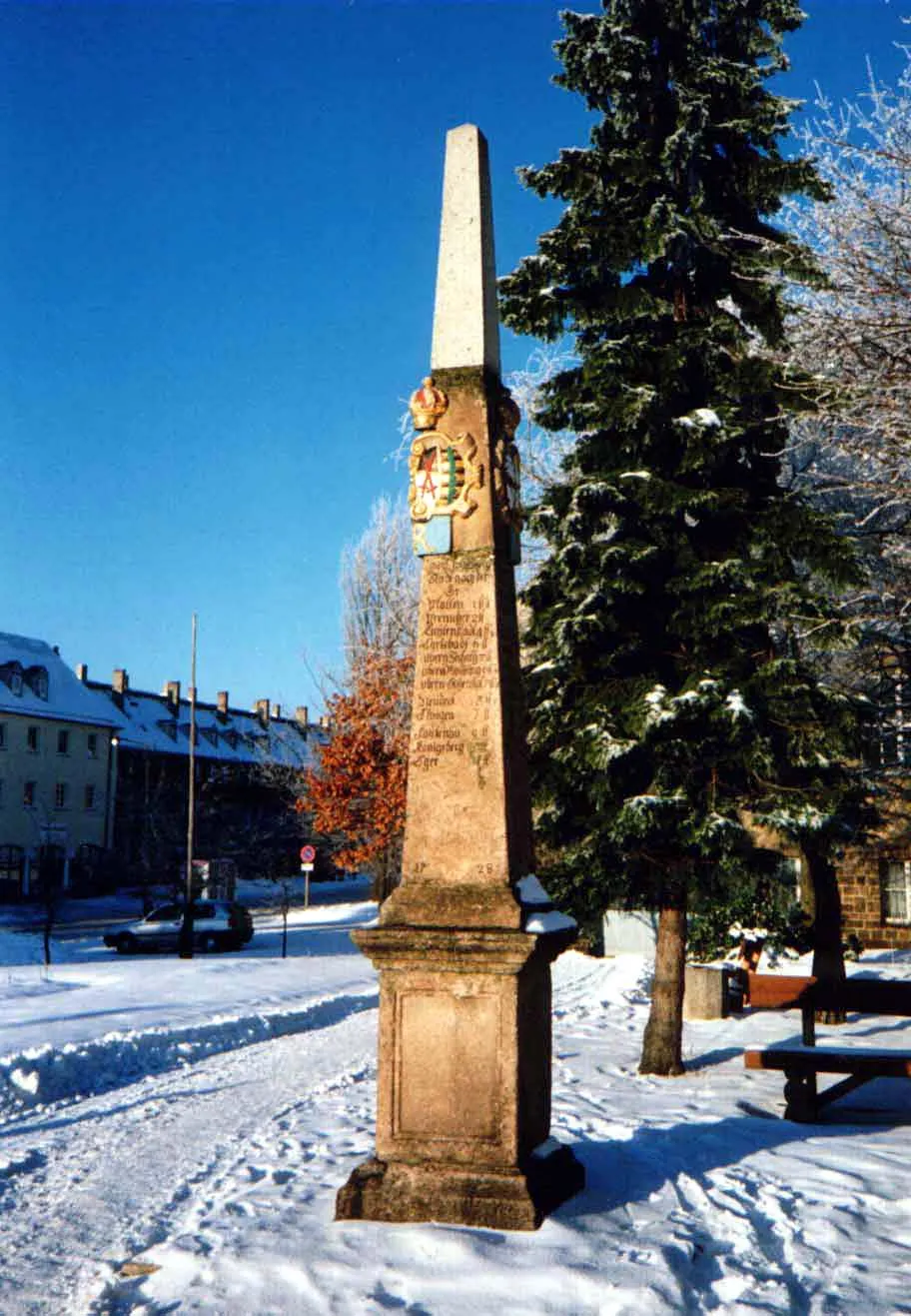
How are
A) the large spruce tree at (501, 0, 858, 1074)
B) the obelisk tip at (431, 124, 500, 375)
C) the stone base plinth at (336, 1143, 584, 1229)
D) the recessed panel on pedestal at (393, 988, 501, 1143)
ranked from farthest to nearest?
the large spruce tree at (501, 0, 858, 1074), the obelisk tip at (431, 124, 500, 375), the recessed panel on pedestal at (393, 988, 501, 1143), the stone base plinth at (336, 1143, 584, 1229)

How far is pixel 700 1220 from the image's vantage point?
5926mm

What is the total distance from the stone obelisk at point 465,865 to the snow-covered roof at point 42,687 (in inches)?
1844

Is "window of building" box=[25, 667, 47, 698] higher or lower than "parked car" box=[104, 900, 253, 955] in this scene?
higher

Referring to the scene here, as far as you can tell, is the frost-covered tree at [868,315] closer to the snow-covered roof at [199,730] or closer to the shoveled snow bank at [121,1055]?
the shoveled snow bank at [121,1055]

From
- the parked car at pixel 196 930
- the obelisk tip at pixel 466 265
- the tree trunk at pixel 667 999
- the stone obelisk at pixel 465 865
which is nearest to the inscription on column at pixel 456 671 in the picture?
the stone obelisk at pixel 465 865

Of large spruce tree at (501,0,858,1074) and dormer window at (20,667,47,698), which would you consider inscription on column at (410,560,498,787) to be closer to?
large spruce tree at (501,0,858,1074)

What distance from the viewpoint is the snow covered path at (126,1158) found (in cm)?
585

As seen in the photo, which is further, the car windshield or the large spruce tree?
the car windshield

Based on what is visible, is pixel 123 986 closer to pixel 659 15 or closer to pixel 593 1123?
pixel 593 1123

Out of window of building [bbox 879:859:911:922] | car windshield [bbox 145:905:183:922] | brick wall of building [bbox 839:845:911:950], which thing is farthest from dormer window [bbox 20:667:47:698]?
window of building [bbox 879:859:911:922]

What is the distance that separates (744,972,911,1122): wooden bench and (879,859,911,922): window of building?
16.2 meters

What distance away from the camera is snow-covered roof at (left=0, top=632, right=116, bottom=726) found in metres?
51.5

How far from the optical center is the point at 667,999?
1130 cm

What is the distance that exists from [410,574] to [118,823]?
27490 mm
